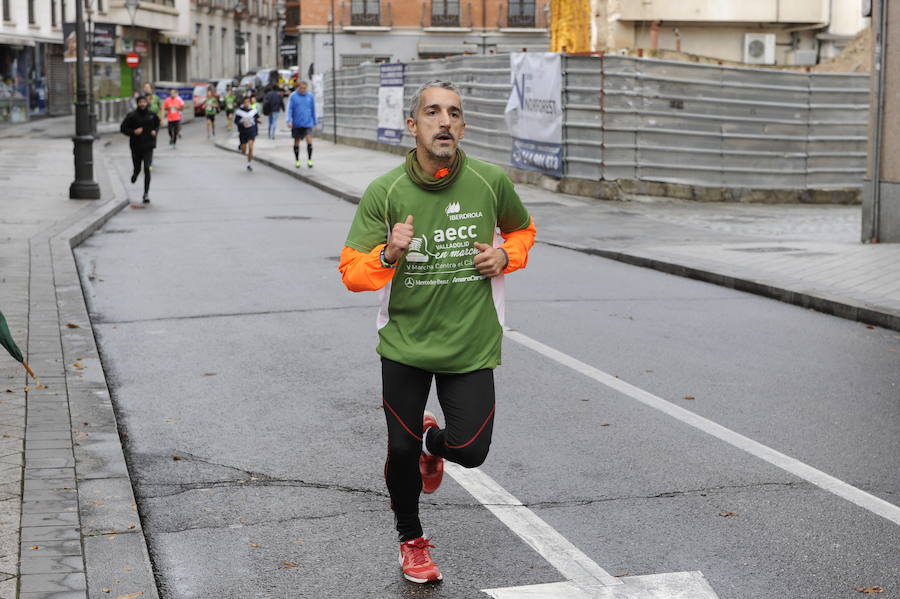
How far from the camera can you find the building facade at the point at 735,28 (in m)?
29.9

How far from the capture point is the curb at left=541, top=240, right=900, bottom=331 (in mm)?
10770

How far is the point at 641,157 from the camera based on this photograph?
21641mm

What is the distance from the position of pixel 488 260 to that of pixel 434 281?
205mm

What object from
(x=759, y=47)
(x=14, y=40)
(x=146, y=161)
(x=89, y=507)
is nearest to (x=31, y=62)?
(x=14, y=40)

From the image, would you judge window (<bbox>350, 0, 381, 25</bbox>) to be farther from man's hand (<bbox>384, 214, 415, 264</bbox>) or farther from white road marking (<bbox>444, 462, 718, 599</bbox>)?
man's hand (<bbox>384, 214, 415, 264</bbox>)

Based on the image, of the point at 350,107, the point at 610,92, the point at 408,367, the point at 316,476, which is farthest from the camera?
the point at 350,107

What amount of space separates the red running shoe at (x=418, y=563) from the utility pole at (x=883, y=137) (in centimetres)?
1194

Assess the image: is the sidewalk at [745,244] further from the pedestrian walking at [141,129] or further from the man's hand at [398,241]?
the man's hand at [398,241]

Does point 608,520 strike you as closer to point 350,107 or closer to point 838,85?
point 838,85

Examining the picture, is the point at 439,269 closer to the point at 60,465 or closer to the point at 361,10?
the point at 60,465

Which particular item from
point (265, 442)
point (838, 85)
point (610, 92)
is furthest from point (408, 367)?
point (838, 85)

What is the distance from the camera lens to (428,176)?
4516 millimetres

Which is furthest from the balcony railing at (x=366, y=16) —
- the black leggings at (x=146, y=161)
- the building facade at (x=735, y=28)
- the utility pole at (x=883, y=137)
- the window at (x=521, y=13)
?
the utility pole at (x=883, y=137)

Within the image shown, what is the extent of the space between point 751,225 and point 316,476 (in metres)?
13.1
